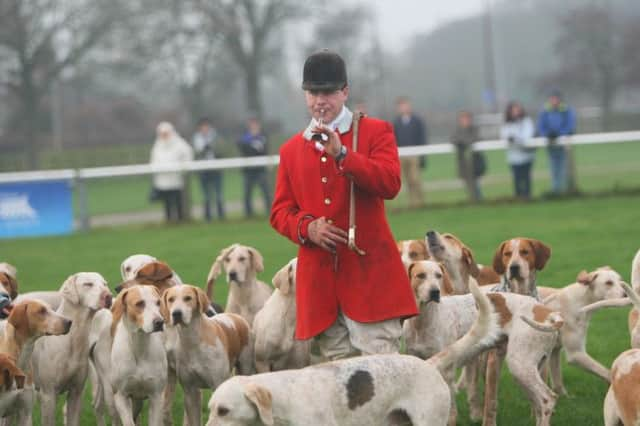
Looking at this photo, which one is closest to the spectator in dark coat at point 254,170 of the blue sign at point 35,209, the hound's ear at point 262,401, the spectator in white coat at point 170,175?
the spectator in white coat at point 170,175

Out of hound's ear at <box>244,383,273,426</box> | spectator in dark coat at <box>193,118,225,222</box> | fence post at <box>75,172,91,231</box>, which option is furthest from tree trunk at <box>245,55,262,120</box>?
hound's ear at <box>244,383,273,426</box>

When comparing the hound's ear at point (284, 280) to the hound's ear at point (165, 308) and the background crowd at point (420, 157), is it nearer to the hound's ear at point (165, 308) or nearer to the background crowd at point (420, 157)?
the hound's ear at point (165, 308)

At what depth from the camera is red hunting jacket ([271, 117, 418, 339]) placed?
603cm

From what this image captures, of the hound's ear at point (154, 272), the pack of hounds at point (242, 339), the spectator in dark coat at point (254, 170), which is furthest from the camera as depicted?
the spectator in dark coat at point (254, 170)

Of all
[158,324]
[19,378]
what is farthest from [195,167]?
[19,378]

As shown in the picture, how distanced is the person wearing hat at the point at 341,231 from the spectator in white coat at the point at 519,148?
14532 mm

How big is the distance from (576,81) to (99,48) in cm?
3345

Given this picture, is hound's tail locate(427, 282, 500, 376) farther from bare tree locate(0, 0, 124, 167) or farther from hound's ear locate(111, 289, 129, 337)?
bare tree locate(0, 0, 124, 167)

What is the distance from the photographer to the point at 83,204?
21.6 meters

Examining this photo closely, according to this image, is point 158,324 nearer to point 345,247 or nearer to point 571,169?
point 345,247

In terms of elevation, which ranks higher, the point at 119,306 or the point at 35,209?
the point at 119,306

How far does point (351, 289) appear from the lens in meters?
6.06

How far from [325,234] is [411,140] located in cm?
1625

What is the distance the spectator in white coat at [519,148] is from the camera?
66.7ft
